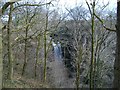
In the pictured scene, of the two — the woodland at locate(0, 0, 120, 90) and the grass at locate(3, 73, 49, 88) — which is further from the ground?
the woodland at locate(0, 0, 120, 90)

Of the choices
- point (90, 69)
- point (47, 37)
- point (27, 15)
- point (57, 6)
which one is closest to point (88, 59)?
point (90, 69)

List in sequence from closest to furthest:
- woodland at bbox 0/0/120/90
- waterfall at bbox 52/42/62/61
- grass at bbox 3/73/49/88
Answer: grass at bbox 3/73/49/88 → woodland at bbox 0/0/120/90 → waterfall at bbox 52/42/62/61

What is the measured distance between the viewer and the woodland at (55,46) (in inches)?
142

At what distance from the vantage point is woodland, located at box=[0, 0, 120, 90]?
3.61 metres

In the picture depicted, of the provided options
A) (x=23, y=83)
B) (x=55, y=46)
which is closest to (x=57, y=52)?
(x=55, y=46)

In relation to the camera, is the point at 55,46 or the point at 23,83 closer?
the point at 23,83

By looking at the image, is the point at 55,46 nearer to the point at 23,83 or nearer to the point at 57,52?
the point at 57,52

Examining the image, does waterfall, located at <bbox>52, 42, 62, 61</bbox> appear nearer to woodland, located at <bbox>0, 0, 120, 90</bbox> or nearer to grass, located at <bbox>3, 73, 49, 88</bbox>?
woodland, located at <bbox>0, 0, 120, 90</bbox>

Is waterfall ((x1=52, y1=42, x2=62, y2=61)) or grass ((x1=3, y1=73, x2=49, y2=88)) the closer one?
grass ((x1=3, y1=73, x2=49, y2=88))

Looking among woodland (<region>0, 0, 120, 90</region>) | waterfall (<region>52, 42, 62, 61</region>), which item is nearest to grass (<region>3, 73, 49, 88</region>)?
woodland (<region>0, 0, 120, 90</region>)

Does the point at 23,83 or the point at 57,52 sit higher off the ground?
the point at 57,52

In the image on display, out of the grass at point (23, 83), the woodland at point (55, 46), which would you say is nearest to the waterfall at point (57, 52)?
the woodland at point (55, 46)

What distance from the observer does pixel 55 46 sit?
3.82 meters

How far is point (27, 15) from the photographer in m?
3.84
